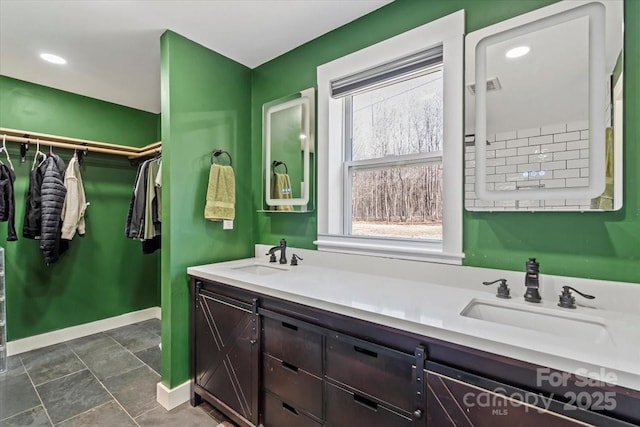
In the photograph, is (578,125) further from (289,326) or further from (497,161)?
(289,326)

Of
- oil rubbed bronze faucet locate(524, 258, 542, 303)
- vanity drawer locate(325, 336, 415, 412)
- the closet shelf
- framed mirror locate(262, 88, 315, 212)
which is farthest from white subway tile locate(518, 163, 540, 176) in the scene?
the closet shelf

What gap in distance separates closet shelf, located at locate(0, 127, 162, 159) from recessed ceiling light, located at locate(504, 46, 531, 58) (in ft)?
8.58

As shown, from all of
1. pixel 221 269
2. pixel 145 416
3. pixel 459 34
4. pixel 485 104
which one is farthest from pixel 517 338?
pixel 145 416

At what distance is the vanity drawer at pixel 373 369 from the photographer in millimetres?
1088

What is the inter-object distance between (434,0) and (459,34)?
0.93 ft

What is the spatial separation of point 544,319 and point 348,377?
82 centimetres

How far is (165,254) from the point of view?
205 centimetres

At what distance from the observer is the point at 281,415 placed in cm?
150

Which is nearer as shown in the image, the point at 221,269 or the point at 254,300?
the point at 254,300

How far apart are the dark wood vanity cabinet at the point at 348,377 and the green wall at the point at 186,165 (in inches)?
5.6

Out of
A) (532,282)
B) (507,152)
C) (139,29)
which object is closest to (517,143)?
(507,152)

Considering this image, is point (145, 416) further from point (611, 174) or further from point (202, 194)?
point (611, 174)

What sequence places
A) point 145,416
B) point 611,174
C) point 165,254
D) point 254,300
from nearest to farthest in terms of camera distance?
point 611,174
point 254,300
point 145,416
point 165,254

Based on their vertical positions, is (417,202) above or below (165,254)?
above
